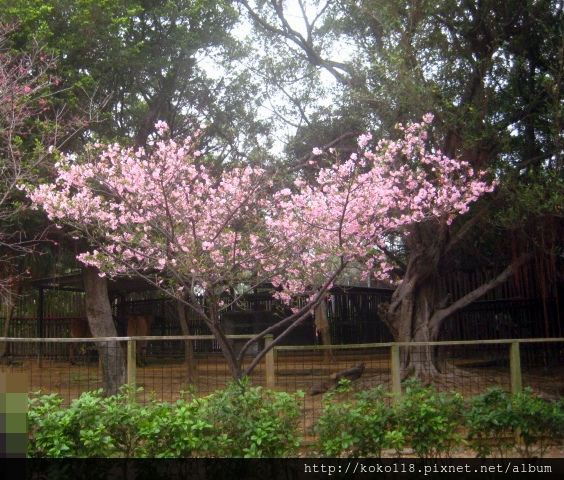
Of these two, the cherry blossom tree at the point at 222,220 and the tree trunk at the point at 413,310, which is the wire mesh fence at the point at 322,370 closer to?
the tree trunk at the point at 413,310

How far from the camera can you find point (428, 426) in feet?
→ 16.5

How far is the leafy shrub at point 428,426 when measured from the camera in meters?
5.01

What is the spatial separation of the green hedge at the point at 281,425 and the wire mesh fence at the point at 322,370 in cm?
107

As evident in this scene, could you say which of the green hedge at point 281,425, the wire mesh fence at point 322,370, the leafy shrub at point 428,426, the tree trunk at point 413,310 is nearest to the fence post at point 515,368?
the wire mesh fence at point 322,370

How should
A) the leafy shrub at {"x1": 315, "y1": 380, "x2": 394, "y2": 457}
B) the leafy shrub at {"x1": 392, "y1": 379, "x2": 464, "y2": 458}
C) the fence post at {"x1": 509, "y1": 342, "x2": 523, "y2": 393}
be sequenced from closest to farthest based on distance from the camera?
the leafy shrub at {"x1": 315, "y1": 380, "x2": 394, "y2": 457} → the leafy shrub at {"x1": 392, "y1": 379, "x2": 464, "y2": 458} → the fence post at {"x1": 509, "y1": 342, "x2": 523, "y2": 393}

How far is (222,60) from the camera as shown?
51.6ft

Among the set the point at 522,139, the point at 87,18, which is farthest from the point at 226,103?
the point at 522,139

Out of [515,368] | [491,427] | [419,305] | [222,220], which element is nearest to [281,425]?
[491,427]

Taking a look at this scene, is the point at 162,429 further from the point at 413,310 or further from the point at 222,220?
the point at 413,310

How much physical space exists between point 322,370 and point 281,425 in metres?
5.04

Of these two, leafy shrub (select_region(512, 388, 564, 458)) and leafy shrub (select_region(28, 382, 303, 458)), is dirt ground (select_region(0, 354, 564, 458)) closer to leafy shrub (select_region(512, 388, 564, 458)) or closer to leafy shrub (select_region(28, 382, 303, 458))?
leafy shrub (select_region(512, 388, 564, 458))

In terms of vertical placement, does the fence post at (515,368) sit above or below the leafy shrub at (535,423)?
above

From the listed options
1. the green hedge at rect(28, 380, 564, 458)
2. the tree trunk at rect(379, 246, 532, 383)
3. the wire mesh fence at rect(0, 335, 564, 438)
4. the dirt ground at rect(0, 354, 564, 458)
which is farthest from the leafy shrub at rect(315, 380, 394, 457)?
the tree trunk at rect(379, 246, 532, 383)

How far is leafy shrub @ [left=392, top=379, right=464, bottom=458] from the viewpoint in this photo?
16.4ft
